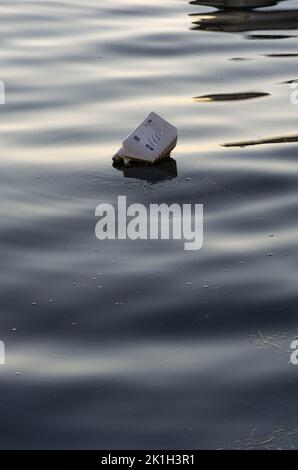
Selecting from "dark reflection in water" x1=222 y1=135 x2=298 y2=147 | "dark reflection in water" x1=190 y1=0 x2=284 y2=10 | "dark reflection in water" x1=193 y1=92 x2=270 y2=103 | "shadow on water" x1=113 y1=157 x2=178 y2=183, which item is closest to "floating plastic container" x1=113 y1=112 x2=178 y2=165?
"shadow on water" x1=113 y1=157 x2=178 y2=183

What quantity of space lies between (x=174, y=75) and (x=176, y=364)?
502cm

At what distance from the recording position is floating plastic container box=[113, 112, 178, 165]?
814 cm

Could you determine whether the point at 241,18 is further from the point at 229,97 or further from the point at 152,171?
the point at 152,171

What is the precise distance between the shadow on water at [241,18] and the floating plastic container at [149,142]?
369 centimetres

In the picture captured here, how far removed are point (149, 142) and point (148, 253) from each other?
4.56 ft

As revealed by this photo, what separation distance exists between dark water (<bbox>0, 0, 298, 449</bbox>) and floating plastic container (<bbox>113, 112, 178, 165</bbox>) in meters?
0.12

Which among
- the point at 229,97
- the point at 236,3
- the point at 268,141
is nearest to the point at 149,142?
the point at 268,141

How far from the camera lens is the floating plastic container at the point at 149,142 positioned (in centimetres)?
814

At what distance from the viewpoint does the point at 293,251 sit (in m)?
7.05

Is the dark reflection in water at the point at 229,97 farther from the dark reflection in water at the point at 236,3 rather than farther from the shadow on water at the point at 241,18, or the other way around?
the dark reflection in water at the point at 236,3

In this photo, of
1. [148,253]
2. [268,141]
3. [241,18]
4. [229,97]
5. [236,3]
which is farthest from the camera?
[236,3]

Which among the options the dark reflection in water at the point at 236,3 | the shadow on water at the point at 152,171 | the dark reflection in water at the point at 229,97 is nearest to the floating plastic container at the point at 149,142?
the shadow on water at the point at 152,171

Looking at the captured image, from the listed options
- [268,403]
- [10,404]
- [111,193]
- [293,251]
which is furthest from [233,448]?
[111,193]

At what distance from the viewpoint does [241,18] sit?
1241 cm
